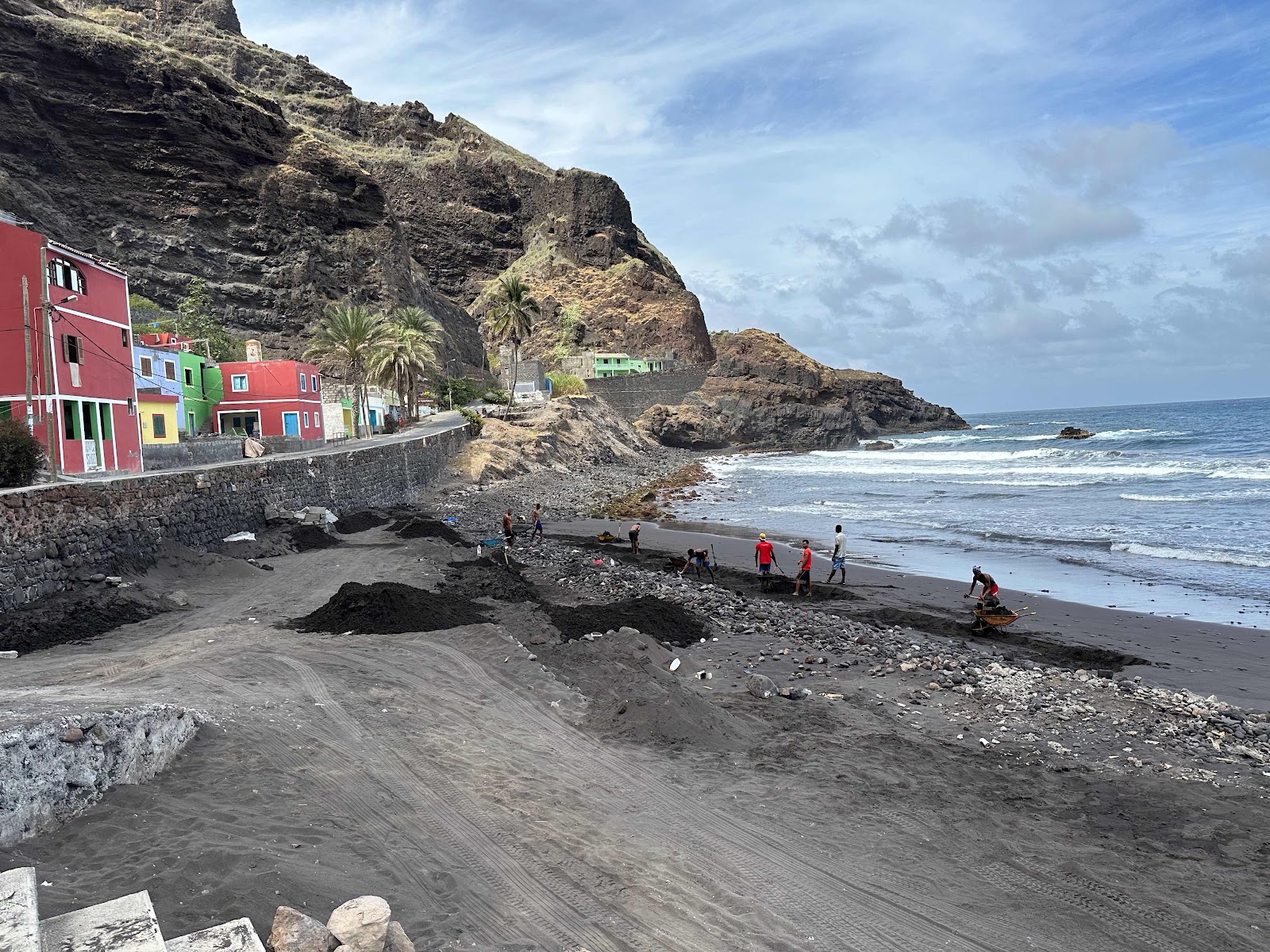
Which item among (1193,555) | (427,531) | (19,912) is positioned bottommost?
(1193,555)

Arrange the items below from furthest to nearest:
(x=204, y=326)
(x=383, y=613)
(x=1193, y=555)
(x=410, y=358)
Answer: (x=204, y=326)
(x=410, y=358)
(x=1193, y=555)
(x=383, y=613)

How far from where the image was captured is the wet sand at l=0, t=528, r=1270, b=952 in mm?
6070

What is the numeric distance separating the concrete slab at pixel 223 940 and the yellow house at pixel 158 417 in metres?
35.7

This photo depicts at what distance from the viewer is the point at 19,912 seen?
178 inches

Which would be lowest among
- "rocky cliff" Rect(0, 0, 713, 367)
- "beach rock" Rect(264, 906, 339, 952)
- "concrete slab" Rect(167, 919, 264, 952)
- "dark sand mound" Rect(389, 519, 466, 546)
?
"dark sand mound" Rect(389, 519, 466, 546)

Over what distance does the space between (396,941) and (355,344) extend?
47924 mm

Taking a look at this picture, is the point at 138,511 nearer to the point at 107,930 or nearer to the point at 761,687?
the point at 761,687

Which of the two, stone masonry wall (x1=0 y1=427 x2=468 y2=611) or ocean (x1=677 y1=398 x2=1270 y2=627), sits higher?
stone masonry wall (x1=0 y1=427 x2=468 y2=611)

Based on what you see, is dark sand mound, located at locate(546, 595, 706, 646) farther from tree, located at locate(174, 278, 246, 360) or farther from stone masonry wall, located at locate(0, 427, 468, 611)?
tree, located at locate(174, 278, 246, 360)

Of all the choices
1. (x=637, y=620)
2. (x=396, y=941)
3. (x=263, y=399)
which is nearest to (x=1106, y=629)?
(x=637, y=620)

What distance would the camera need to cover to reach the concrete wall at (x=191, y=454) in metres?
30.3

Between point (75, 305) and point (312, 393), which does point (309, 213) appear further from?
point (75, 305)

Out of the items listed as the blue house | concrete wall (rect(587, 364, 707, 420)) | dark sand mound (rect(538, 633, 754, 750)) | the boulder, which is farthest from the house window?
concrete wall (rect(587, 364, 707, 420))

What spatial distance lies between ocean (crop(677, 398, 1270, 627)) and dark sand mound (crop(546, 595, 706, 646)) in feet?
32.7
